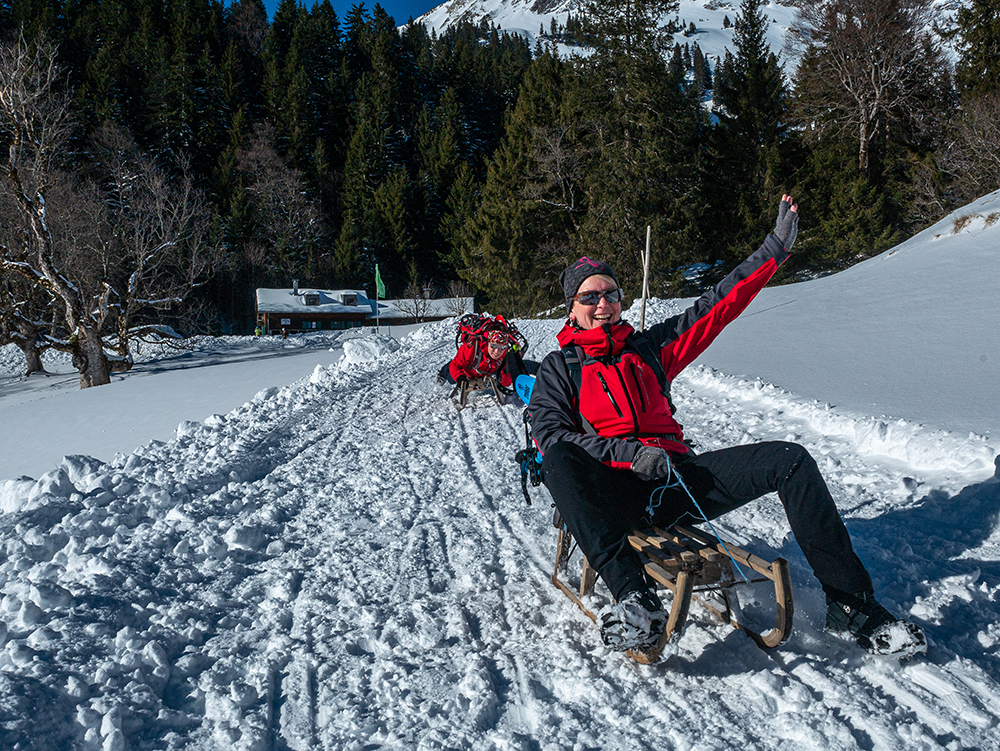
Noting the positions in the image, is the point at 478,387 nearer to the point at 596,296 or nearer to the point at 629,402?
the point at 596,296

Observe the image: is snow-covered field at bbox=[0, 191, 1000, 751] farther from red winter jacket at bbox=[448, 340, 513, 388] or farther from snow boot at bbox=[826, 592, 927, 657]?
red winter jacket at bbox=[448, 340, 513, 388]

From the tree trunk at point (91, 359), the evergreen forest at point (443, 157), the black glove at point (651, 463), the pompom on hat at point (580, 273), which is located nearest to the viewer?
the black glove at point (651, 463)

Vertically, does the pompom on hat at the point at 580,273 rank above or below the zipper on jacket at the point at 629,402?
above

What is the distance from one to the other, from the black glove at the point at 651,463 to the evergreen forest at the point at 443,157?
17.5m

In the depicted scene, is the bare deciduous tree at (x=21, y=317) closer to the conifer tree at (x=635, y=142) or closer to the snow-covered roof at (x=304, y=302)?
the conifer tree at (x=635, y=142)

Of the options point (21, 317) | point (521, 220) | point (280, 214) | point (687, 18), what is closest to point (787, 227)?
point (21, 317)

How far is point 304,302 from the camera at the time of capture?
140ft

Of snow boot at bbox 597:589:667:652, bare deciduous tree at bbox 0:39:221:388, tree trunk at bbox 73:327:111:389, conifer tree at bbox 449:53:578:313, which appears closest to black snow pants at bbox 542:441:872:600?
snow boot at bbox 597:589:667:652

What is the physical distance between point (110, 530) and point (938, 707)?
398 cm

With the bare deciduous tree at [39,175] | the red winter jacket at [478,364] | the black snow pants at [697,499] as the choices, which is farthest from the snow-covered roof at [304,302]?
the black snow pants at [697,499]

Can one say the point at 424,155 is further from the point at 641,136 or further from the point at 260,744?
the point at 260,744

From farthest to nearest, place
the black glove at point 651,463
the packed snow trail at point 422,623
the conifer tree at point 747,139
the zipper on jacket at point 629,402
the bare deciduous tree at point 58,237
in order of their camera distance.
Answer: the conifer tree at point 747,139 < the bare deciduous tree at point 58,237 < the zipper on jacket at point 629,402 < the black glove at point 651,463 < the packed snow trail at point 422,623

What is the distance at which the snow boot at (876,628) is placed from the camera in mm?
2029

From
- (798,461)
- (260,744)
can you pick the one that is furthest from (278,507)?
(798,461)
